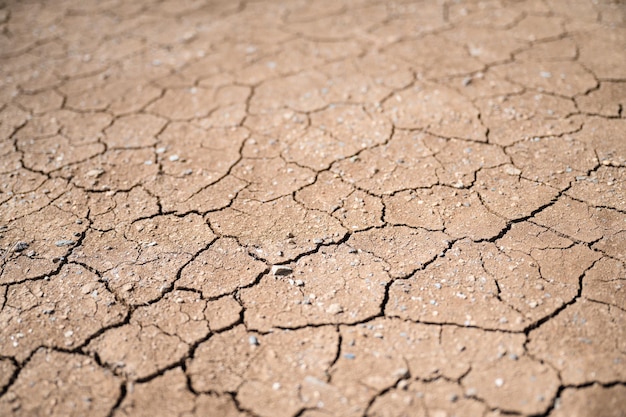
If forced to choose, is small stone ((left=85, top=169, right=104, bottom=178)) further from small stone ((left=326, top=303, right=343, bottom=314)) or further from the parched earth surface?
small stone ((left=326, top=303, right=343, bottom=314))

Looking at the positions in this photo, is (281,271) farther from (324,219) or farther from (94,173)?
(94,173)

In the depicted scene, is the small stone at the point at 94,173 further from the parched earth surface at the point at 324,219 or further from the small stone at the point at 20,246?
the small stone at the point at 20,246

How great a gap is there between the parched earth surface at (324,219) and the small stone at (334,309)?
24 millimetres

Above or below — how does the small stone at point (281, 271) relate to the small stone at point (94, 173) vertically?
below

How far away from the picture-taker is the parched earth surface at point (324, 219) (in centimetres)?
178

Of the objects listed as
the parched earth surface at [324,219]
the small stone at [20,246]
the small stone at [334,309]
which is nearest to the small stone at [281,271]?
the parched earth surface at [324,219]

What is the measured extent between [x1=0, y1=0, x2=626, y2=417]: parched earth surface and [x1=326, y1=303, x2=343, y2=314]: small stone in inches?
0.9

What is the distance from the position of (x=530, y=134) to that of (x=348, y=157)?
107cm

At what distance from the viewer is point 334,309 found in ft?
6.57

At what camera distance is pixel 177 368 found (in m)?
1.84

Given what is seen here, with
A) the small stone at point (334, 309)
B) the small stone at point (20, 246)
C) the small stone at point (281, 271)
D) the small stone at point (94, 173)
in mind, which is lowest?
the small stone at point (334, 309)

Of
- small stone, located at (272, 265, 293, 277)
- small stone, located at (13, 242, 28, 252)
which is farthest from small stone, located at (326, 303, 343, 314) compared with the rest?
small stone, located at (13, 242, 28, 252)

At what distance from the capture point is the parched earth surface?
178 centimetres

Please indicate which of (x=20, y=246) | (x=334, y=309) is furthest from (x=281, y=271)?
(x=20, y=246)
